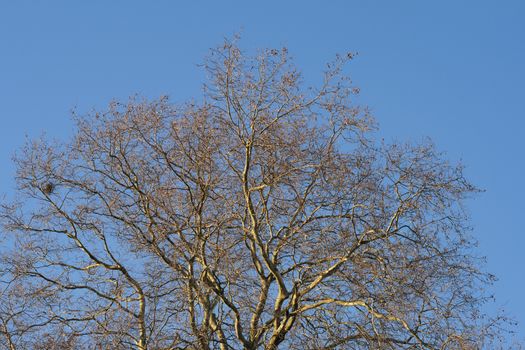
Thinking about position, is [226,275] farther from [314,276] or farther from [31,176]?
[31,176]

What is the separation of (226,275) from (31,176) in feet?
12.5

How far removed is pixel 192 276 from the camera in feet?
67.6

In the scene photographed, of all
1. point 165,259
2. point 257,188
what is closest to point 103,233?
point 165,259

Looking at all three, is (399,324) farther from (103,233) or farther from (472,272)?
(103,233)

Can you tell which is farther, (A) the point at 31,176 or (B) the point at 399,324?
(A) the point at 31,176

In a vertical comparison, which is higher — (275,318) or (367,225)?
(367,225)

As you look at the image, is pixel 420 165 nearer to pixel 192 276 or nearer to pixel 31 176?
pixel 192 276

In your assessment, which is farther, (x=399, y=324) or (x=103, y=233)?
(x=103, y=233)

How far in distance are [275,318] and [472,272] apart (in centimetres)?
310

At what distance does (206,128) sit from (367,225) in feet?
9.56

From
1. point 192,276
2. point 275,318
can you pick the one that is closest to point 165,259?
point 192,276

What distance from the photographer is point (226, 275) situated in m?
20.6

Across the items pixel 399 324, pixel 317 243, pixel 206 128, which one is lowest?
pixel 399 324

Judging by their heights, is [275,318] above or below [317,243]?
below
